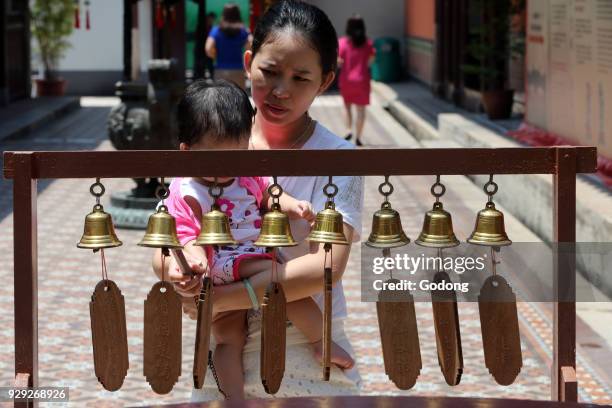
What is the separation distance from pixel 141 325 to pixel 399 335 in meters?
4.38

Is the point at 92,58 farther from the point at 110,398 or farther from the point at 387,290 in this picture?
the point at 387,290

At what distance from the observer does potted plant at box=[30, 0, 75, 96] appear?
81.4ft

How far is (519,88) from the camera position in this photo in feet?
64.0

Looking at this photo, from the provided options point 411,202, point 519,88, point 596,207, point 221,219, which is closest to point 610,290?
point 596,207

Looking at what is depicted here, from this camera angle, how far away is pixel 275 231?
3.00m

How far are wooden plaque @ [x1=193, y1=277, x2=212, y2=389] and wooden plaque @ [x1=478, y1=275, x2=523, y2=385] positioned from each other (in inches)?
24.2

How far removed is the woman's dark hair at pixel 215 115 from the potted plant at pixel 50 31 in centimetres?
2212

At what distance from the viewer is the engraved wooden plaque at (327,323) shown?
9.82ft

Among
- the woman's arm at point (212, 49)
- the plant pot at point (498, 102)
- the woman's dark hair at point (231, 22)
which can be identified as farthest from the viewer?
the plant pot at point (498, 102)

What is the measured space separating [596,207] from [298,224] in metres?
5.31

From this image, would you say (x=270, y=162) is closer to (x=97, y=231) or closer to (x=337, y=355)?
(x=97, y=231)

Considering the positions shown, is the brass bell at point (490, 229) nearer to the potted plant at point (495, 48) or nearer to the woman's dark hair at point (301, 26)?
the woman's dark hair at point (301, 26)

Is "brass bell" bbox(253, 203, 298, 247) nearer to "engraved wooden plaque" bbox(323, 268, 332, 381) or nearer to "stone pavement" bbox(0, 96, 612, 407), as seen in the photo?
"engraved wooden plaque" bbox(323, 268, 332, 381)

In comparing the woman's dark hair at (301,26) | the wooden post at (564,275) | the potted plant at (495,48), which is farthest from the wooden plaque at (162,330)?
the potted plant at (495,48)
